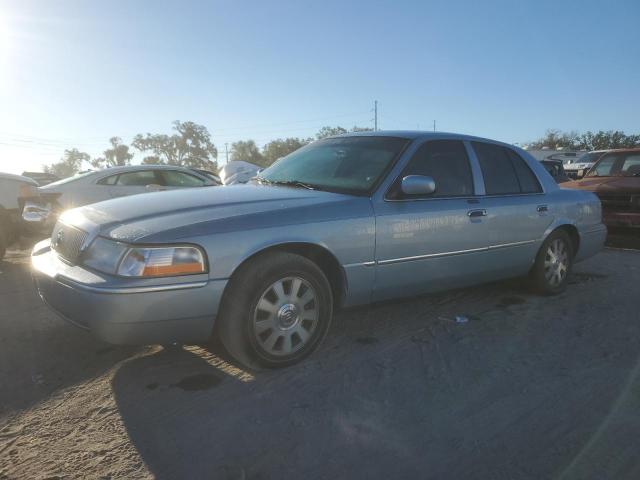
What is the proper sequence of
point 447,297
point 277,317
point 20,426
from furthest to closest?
point 447,297 → point 277,317 → point 20,426

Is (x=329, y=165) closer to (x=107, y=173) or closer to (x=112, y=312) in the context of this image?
(x=112, y=312)

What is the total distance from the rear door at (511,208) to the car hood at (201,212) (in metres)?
1.46

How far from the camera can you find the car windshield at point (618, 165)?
824 cm

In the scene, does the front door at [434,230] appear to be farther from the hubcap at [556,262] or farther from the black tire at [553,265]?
the hubcap at [556,262]

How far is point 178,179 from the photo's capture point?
880 centimetres

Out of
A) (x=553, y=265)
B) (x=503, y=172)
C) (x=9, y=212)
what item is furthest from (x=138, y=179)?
(x=553, y=265)

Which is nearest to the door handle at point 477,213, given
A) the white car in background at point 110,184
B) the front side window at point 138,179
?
the white car in background at point 110,184

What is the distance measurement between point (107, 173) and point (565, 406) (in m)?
7.58

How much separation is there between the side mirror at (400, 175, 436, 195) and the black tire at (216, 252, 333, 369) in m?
0.86

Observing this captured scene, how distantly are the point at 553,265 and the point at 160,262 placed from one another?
12.4ft

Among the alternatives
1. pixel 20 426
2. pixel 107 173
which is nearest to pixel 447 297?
pixel 20 426

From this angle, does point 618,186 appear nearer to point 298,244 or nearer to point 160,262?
point 298,244

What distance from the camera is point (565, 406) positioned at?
2.61m

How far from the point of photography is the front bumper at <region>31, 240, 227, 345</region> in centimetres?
256
